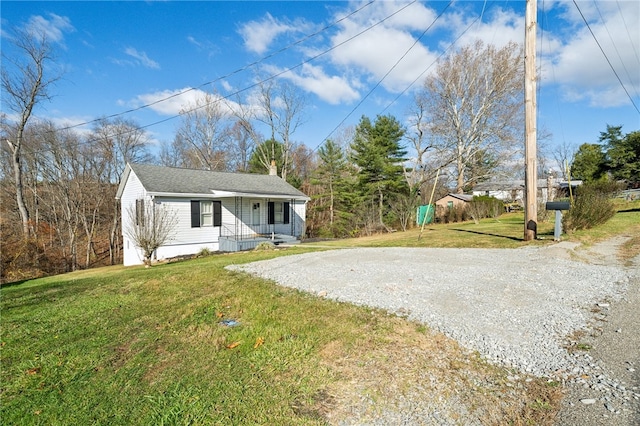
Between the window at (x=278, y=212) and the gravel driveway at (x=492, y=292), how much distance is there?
10356 millimetres

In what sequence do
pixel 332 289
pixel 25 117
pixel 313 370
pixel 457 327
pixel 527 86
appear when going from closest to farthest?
pixel 313 370, pixel 457 327, pixel 332 289, pixel 527 86, pixel 25 117

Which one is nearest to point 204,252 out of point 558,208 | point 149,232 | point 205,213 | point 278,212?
point 205,213

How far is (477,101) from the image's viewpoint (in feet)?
91.8

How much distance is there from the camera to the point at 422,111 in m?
31.0

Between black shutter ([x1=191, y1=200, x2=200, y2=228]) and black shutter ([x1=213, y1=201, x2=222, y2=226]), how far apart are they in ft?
2.87

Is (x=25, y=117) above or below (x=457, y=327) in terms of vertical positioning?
above

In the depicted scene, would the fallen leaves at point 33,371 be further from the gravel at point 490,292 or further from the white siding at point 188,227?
the white siding at point 188,227

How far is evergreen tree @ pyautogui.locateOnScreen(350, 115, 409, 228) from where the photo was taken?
24.6 m

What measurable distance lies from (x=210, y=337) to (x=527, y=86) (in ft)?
36.8

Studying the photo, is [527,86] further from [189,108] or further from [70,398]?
[189,108]

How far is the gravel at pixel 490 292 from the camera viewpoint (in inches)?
127

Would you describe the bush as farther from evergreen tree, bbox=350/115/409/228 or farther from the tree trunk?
the tree trunk

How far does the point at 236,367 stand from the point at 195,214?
13.9 metres

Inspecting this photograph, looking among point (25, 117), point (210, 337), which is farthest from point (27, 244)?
point (210, 337)
